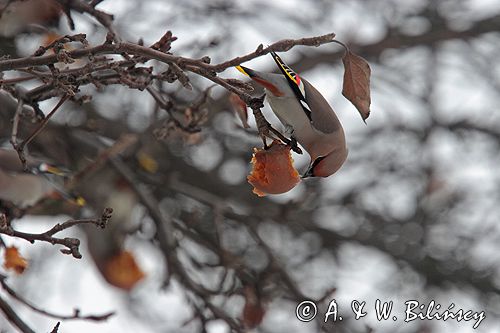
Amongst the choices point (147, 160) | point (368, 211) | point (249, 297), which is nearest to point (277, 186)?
point (249, 297)

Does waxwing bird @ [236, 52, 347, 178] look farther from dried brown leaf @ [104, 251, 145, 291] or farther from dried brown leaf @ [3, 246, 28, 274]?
dried brown leaf @ [104, 251, 145, 291]

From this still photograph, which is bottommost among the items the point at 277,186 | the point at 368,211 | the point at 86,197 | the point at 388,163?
the point at 277,186

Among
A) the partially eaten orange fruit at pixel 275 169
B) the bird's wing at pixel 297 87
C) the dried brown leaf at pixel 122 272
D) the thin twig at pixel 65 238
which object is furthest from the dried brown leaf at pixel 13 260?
the dried brown leaf at pixel 122 272

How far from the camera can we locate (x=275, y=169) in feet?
6.35

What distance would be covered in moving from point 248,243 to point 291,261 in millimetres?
596

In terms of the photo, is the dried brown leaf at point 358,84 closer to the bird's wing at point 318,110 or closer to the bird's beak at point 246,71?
the bird's wing at point 318,110

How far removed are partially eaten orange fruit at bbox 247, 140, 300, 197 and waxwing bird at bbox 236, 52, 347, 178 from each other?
0.29ft

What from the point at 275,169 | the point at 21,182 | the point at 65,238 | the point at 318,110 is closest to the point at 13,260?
the point at 21,182

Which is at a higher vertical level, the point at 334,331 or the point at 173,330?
the point at 173,330

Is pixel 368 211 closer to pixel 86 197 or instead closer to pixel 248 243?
pixel 248 243

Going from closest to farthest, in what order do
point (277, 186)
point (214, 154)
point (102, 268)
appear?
point (277, 186) < point (102, 268) < point (214, 154)

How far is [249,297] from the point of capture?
322cm

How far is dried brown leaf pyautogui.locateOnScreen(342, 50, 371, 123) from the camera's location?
1.82m

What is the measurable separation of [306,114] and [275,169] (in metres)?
0.18
